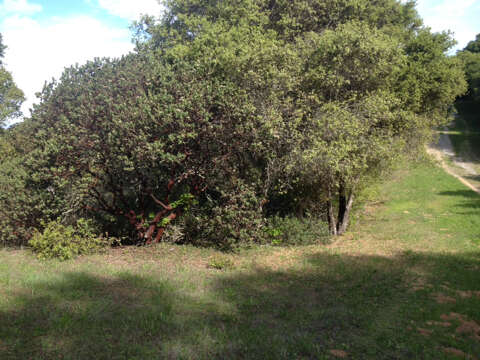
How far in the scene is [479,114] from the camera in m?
55.6

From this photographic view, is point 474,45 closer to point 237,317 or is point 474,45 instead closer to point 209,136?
point 209,136

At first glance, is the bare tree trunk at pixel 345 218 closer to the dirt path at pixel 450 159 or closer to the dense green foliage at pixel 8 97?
the dirt path at pixel 450 159

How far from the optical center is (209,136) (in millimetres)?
11945

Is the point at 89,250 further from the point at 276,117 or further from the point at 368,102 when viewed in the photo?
the point at 368,102

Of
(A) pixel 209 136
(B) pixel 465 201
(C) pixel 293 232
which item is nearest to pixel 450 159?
(B) pixel 465 201

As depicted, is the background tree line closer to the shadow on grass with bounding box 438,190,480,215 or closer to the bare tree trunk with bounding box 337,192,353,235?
the shadow on grass with bounding box 438,190,480,215

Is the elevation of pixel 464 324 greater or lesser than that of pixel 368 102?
lesser

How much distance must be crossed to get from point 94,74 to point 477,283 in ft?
37.7

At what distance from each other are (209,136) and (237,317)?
6413 millimetres

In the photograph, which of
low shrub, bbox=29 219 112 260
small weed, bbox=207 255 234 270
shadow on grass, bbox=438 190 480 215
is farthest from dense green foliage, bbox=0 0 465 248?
shadow on grass, bbox=438 190 480 215

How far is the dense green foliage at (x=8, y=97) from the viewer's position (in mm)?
34844

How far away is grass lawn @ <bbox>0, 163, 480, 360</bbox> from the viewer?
5.39 m

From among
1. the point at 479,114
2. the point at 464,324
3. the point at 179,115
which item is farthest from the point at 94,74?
the point at 479,114

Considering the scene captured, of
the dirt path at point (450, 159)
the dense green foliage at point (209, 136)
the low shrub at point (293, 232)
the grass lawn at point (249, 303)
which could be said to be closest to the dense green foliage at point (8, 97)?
the dense green foliage at point (209, 136)
